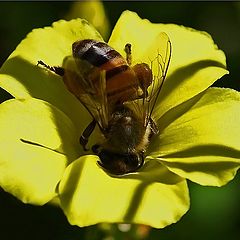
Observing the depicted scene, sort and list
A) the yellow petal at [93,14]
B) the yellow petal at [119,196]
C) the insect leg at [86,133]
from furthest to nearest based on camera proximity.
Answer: the yellow petal at [93,14]
the insect leg at [86,133]
the yellow petal at [119,196]

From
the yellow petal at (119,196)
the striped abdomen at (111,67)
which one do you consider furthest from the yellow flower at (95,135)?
the striped abdomen at (111,67)

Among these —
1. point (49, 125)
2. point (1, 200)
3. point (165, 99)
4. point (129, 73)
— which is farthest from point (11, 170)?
point (1, 200)

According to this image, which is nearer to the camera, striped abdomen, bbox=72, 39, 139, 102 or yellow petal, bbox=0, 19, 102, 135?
striped abdomen, bbox=72, 39, 139, 102

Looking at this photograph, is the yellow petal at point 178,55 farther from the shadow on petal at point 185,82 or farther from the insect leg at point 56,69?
the insect leg at point 56,69

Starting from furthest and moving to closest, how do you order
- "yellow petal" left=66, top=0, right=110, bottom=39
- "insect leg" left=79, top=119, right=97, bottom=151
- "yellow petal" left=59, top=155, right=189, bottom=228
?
1. "yellow petal" left=66, top=0, right=110, bottom=39
2. "insect leg" left=79, top=119, right=97, bottom=151
3. "yellow petal" left=59, top=155, right=189, bottom=228

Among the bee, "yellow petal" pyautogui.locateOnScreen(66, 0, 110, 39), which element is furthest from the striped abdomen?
"yellow petal" pyautogui.locateOnScreen(66, 0, 110, 39)

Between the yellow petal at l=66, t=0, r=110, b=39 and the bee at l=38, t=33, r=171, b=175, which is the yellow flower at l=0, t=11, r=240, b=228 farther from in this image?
the yellow petal at l=66, t=0, r=110, b=39
